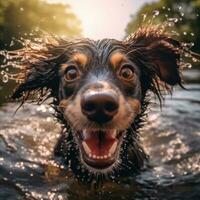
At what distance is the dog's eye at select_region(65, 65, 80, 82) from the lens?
214 inches

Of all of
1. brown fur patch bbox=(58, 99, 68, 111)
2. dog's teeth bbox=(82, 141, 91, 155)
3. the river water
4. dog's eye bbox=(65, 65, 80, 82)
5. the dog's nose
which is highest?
dog's eye bbox=(65, 65, 80, 82)

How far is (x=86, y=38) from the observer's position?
6188mm

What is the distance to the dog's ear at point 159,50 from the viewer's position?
6379 mm

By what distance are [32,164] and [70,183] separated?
821 millimetres

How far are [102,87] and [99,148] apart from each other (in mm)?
636

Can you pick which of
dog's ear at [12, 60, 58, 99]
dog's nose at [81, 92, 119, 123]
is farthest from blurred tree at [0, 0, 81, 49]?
dog's nose at [81, 92, 119, 123]

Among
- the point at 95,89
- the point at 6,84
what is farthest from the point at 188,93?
the point at 95,89

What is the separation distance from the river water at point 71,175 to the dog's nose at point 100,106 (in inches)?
64.7

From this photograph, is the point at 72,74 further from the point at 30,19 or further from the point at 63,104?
the point at 30,19

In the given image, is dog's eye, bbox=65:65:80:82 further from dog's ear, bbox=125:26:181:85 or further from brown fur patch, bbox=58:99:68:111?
dog's ear, bbox=125:26:181:85

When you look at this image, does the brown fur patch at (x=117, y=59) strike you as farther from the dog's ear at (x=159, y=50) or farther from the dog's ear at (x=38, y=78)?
the dog's ear at (x=38, y=78)

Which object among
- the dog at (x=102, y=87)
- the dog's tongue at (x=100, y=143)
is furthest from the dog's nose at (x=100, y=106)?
the dog's tongue at (x=100, y=143)

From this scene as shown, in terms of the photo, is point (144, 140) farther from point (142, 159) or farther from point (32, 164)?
point (32, 164)

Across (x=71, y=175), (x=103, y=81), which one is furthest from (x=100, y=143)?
(x=71, y=175)
